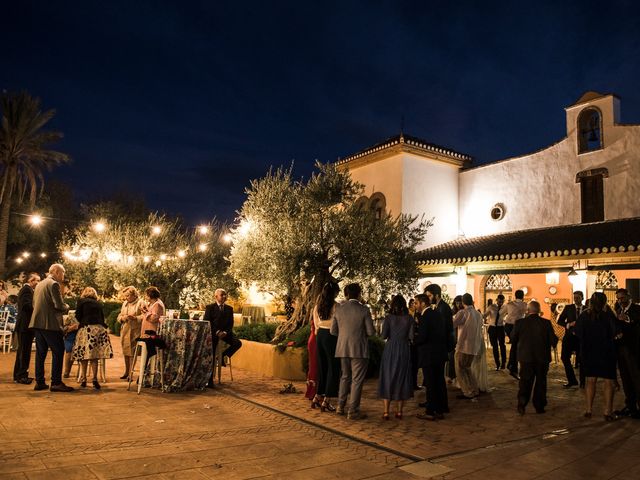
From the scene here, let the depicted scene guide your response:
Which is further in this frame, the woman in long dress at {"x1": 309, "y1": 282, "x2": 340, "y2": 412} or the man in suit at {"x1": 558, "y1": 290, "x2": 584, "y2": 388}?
the man in suit at {"x1": 558, "y1": 290, "x2": 584, "y2": 388}

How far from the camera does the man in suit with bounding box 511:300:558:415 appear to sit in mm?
7375

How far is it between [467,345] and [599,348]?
6.80 feet

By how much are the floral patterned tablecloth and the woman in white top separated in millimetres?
2191

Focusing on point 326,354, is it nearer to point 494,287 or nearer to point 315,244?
point 315,244

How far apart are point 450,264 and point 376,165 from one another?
584 centimetres

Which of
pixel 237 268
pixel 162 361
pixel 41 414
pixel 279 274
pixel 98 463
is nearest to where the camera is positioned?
pixel 98 463

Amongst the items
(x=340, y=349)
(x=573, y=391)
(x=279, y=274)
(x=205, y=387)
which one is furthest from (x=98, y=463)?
(x=573, y=391)

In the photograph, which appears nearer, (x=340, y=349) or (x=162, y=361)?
(x=340, y=349)

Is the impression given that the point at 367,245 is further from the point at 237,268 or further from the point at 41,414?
the point at 41,414

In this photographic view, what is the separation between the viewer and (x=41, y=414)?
20.3 ft

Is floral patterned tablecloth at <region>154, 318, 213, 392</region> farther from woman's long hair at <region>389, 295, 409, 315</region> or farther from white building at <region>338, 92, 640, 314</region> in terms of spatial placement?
white building at <region>338, 92, 640, 314</region>

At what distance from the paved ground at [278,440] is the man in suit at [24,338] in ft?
0.74

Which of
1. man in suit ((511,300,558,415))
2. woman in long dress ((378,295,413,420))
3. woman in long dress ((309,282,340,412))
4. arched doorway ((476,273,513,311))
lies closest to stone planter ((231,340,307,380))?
woman in long dress ((309,282,340,412))

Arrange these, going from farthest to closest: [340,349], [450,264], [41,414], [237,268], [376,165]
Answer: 1. [376,165]
2. [450,264]
3. [237,268]
4. [340,349]
5. [41,414]
